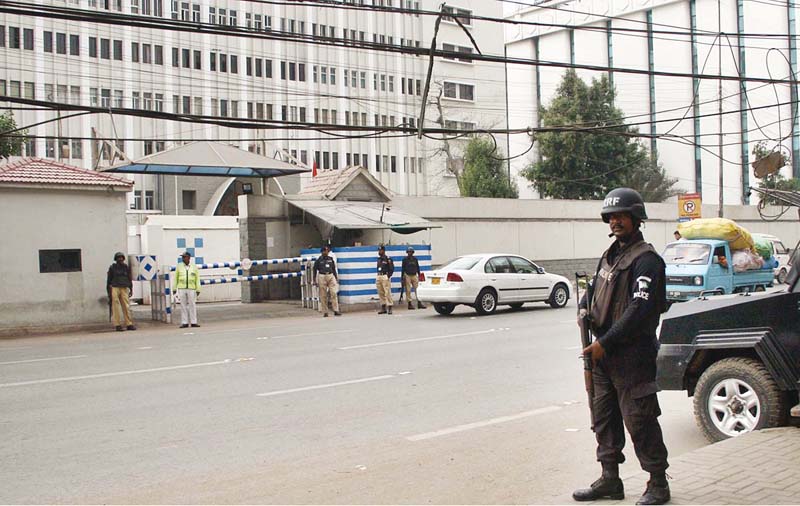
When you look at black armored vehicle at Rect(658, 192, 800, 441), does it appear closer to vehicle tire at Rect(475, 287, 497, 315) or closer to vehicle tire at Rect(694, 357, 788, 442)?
vehicle tire at Rect(694, 357, 788, 442)

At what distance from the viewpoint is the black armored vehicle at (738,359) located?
648 cm

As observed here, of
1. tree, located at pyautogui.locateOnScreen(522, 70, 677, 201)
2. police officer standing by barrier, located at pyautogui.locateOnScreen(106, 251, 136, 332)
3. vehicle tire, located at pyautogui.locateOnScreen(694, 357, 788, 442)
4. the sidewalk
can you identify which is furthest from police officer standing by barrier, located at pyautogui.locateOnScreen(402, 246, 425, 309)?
tree, located at pyautogui.locateOnScreen(522, 70, 677, 201)

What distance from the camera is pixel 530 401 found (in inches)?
350

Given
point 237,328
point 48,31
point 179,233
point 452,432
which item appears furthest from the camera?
point 48,31

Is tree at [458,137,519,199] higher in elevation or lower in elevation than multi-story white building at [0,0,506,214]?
lower

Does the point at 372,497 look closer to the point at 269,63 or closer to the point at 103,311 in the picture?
the point at 103,311

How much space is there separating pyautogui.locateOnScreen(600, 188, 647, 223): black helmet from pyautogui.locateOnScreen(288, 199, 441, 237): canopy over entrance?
1882 cm

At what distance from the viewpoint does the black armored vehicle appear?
648cm

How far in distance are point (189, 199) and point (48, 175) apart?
33.9m

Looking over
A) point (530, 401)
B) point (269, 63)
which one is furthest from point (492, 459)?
point (269, 63)

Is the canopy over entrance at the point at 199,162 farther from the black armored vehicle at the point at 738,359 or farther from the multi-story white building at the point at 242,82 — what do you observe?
the multi-story white building at the point at 242,82

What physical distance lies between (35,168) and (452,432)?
51.7ft

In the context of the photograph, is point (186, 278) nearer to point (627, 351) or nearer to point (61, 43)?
point (627, 351)

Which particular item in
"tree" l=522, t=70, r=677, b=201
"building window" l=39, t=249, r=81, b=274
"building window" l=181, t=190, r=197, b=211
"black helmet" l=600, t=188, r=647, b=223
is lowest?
"building window" l=39, t=249, r=81, b=274
